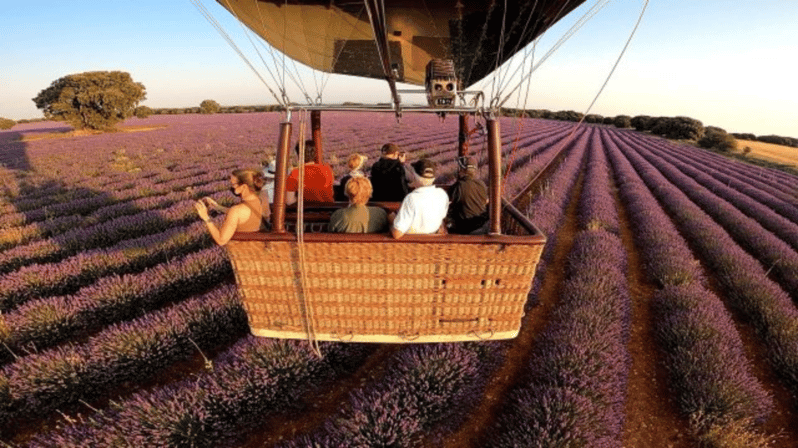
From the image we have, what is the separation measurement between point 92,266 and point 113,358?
234 cm

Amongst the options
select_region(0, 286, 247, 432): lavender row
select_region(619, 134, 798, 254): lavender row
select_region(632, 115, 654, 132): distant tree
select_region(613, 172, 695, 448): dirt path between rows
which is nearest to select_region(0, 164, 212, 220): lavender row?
select_region(0, 286, 247, 432): lavender row

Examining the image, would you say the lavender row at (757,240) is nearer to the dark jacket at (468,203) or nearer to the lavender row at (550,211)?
the lavender row at (550,211)

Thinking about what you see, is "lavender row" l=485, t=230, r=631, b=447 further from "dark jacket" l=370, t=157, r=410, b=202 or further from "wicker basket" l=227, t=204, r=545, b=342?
"dark jacket" l=370, t=157, r=410, b=202

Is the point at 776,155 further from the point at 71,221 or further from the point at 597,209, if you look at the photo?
the point at 71,221

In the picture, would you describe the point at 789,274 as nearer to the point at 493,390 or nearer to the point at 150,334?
the point at 493,390

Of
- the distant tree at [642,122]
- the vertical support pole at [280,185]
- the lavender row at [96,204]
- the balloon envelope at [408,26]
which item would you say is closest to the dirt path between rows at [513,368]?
the vertical support pole at [280,185]

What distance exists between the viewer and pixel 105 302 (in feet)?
12.7

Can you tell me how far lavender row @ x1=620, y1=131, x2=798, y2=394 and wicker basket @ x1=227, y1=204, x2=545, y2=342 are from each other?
331cm

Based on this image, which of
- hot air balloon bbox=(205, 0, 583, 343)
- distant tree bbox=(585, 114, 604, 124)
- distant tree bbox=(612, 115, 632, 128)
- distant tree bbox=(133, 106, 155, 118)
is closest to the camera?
hot air balloon bbox=(205, 0, 583, 343)

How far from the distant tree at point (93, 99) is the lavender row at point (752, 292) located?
156ft

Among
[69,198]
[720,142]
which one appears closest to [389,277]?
[69,198]

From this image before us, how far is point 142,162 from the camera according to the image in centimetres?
1448

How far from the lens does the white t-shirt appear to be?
225 centimetres

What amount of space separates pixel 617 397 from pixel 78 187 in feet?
41.6
